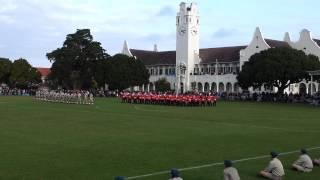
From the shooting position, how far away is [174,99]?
180 feet

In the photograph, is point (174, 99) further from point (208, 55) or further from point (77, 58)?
point (208, 55)

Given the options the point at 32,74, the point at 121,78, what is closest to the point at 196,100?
the point at 121,78

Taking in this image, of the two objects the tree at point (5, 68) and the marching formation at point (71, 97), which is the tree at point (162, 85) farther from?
the marching formation at point (71, 97)

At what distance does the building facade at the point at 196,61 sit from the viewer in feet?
345

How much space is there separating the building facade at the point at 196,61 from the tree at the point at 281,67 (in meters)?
22.0

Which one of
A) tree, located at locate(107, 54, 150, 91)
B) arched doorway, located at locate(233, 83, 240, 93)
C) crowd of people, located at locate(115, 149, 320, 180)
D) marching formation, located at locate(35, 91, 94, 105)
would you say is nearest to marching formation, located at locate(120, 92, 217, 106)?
marching formation, located at locate(35, 91, 94, 105)

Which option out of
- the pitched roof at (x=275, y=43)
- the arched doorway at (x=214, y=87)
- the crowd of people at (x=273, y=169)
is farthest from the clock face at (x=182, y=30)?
the crowd of people at (x=273, y=169)

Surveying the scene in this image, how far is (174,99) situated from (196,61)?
61.5 meters

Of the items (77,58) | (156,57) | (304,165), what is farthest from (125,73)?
(304,165)

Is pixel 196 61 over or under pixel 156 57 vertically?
under

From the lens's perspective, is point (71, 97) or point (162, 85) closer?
point (71, 97)

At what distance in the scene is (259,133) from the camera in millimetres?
24656

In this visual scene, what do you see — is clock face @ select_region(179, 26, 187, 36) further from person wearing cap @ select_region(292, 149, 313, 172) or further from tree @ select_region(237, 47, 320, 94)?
person wearing cap @ select_region(292, 149, 313, 172)

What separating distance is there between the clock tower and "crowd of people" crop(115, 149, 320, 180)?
98140 mm
